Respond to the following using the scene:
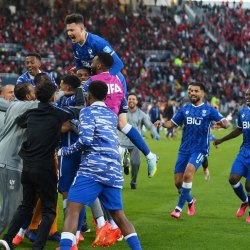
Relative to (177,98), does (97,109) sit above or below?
above

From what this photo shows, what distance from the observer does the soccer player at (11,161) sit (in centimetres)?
954

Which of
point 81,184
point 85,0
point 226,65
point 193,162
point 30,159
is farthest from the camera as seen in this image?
point 85,0

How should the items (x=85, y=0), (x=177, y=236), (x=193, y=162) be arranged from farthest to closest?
1. (x=85, y=0)
2. (x=193, y=162)
3. (x=177, y=236)

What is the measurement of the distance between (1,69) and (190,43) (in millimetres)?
16387

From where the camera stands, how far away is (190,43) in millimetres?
59750

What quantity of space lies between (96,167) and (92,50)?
2519 millimetres

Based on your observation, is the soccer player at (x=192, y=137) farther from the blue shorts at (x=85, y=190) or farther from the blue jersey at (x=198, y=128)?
the blue shorts at (x=85, y=190)

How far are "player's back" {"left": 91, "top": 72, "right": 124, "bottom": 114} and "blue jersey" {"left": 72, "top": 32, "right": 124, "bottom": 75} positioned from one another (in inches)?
13.1

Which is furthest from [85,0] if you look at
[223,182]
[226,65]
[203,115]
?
[203,115]

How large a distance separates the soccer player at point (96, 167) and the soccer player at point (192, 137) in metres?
4.49

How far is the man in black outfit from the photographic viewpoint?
354 inches

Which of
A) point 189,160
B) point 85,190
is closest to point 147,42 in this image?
point 189,160

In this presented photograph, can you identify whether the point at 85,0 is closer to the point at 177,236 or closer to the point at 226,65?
the point at 226,65

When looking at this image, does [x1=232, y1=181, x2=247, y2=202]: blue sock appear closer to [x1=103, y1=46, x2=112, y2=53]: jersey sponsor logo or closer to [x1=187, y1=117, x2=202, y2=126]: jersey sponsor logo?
[x1=187, y1=117, x2=202, y2=126]: jersey sponsor logo
